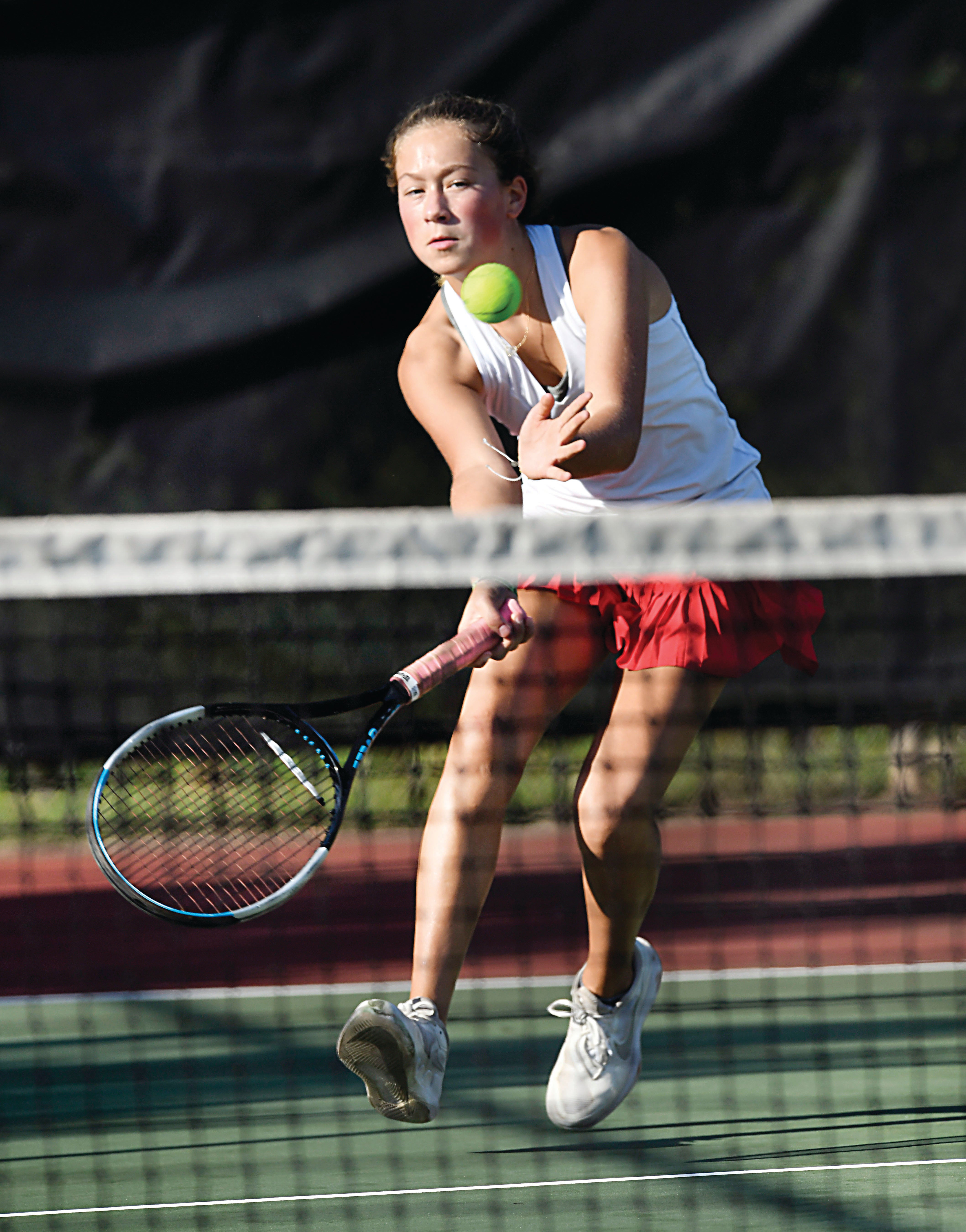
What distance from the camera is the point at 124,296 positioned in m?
4.64

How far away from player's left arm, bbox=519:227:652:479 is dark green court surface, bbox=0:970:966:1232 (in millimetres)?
980

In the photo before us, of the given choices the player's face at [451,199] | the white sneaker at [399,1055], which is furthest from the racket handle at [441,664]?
the player's face at [451,199]

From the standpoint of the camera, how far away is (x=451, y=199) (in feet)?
7.32

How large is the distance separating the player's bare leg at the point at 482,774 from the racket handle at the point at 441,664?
0.45 feet

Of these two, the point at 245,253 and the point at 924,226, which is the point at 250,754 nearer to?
the point at 245,253

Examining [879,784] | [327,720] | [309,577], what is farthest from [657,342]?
[879,784]

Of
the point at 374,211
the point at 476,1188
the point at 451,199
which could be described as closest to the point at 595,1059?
the point at 476,1188

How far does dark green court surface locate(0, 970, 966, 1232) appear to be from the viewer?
87.6 inches

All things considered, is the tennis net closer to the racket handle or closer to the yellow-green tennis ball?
the racket handle

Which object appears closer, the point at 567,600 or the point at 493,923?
the point at 567,600

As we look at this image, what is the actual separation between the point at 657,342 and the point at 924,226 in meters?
2.74

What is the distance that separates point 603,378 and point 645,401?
0.19 m

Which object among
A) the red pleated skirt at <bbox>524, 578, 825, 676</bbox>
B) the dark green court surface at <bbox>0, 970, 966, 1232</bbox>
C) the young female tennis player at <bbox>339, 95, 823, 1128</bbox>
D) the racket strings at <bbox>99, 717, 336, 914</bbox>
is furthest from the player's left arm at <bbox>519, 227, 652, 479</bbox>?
the dark green court surface at <bbox>0, 970, 966, 1232</bbox>

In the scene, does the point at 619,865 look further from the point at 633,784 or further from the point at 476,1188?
the point at 476,1188
